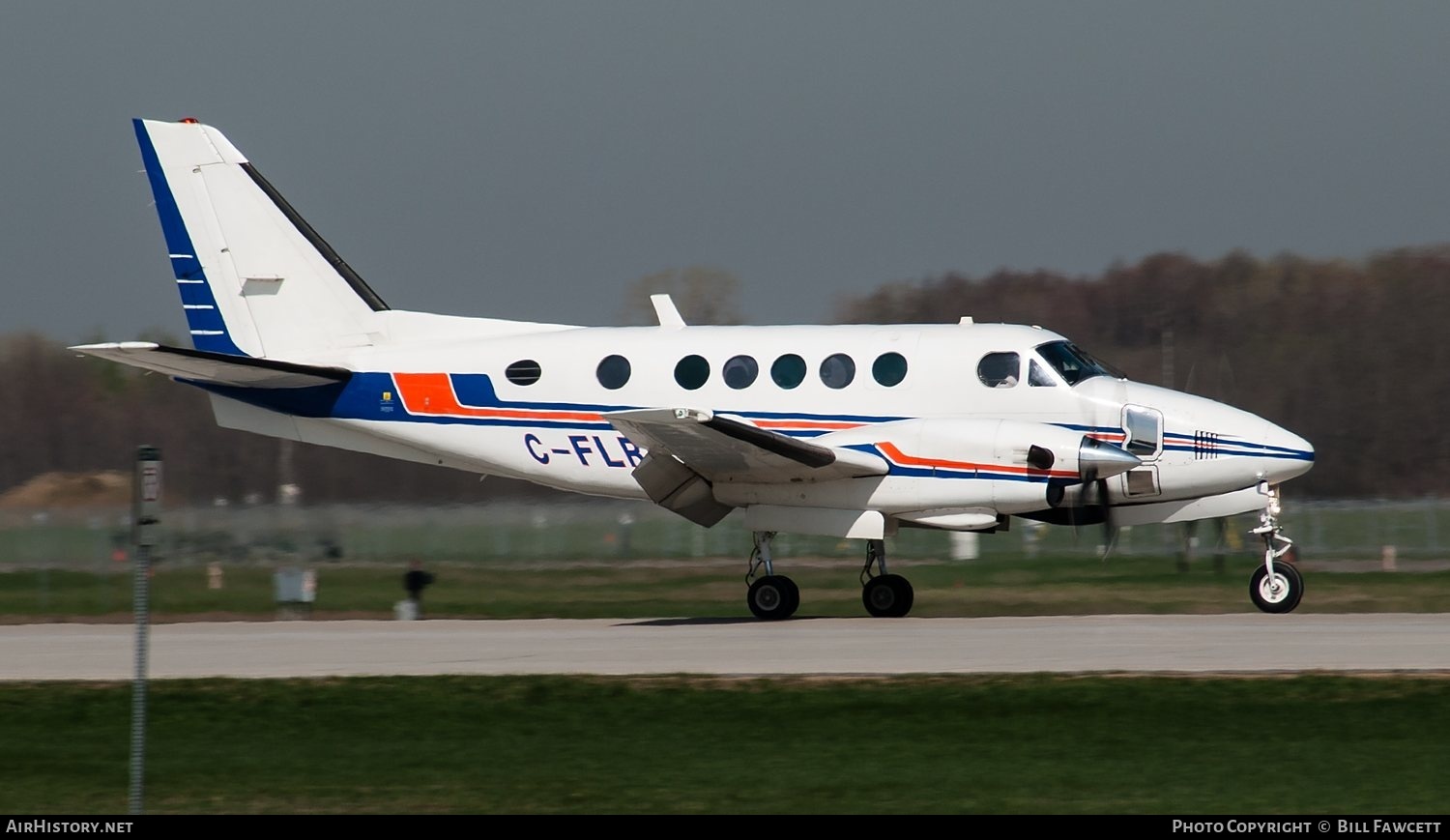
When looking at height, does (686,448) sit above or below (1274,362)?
below

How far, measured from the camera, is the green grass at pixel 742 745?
920 centimetres


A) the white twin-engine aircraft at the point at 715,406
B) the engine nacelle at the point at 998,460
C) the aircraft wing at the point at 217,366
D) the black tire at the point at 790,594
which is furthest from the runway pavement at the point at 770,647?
the aircraft wing at the point at 217,366

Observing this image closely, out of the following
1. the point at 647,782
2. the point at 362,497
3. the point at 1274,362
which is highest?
the point at 1274,362

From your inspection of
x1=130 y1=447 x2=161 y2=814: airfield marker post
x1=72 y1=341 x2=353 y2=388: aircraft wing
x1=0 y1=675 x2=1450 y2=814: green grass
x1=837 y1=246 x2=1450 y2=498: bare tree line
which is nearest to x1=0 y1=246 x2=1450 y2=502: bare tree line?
x1=837 y1=246 x2=1450 y2=498: bare tree line

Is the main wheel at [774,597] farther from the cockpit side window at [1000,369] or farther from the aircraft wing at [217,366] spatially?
the aircraft wing at [217,366]

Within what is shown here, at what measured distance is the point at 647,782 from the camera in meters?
9.74

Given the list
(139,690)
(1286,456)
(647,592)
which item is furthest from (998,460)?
(139,690)

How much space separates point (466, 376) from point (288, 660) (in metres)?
5.37

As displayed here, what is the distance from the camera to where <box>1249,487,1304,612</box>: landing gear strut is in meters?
17.8

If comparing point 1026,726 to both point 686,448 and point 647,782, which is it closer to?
point 647,782

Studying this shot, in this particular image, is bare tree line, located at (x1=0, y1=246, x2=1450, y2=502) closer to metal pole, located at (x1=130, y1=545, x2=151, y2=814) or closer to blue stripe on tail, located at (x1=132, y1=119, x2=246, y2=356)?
blue stripe on tail, located at (x1=132, y1=119, x2=246, y2=356)
